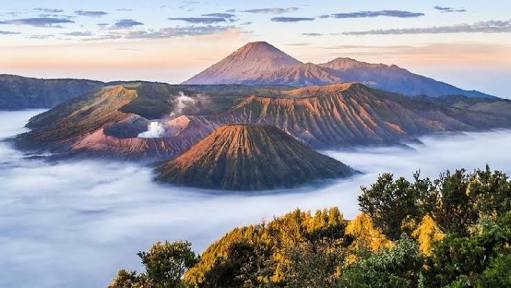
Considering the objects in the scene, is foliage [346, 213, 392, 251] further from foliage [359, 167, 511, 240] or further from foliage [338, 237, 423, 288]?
foliage [338, 237, 423, 288]

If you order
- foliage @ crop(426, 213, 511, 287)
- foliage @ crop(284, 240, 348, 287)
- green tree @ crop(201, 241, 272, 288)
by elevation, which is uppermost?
foliage @ crop(426, 213, 511, 287)

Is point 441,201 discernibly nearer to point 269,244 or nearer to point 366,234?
point 366,234

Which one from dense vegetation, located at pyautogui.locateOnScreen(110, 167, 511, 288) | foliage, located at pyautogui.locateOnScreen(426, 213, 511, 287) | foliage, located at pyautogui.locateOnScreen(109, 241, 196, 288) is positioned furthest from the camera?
foliage, located at pyautogui.locateOnScreen(109, 241, 196, 288)

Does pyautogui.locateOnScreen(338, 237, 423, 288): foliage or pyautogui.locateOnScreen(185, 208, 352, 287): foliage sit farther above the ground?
pyautogui.locateOnScreen(338, 237, 423, 288): foliage

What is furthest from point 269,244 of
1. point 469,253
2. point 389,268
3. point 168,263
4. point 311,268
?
point 469,253

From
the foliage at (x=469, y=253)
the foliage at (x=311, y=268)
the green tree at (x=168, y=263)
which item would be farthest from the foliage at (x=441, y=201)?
the green tree at (x=168, y=263)

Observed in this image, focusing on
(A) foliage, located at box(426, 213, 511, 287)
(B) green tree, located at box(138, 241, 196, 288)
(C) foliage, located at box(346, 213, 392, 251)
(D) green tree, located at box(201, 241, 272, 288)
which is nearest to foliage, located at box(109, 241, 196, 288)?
(B) green tree, located at box(138, 241, 196, 288)

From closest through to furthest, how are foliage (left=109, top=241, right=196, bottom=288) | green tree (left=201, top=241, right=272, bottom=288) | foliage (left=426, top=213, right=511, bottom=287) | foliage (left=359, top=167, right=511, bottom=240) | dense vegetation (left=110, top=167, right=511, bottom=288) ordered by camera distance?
1. foliage (left=426, top=213, right=511, bottom=287)
2. dense vegetation (left=110, top=167, right=511, bottom=288)
3. foliage (left=359, top=167, right=511, bottom=240)
4. foliage (left=109, top=241, right=196, bottom=288)
5. green tree (left=201, top=241, right=272, bottom=288)

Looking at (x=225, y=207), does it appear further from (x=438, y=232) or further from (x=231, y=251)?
(x=438, y=232)

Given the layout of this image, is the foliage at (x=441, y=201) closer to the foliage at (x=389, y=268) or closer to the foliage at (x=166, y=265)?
the foliage at (x=389, y=268)

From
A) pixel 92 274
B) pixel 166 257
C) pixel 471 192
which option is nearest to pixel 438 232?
pixel 471 192
